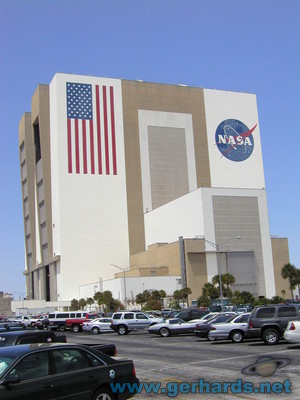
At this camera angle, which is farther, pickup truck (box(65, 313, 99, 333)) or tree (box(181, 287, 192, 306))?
tree (box(181, 287, 192, 306))

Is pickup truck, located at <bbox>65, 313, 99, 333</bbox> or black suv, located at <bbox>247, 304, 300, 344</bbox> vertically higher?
black suv, located at <bbox>247, 304, 300, 344</bbox>

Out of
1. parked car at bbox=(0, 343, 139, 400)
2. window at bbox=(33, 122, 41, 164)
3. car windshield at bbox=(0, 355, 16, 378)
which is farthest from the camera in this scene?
window at bbox=(33, 122, 41, 164)

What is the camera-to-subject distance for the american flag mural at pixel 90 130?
4085 inches

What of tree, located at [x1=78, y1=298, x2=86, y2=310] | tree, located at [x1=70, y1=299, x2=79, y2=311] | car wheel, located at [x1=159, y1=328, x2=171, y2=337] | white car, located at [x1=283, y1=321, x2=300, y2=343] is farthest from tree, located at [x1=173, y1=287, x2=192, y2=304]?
white car, located at [x1=283, y1=321, x2=300, y2=343]

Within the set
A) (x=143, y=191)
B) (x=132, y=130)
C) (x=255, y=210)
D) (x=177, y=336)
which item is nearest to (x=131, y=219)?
(x=143, y=191)

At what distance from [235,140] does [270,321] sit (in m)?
95.4

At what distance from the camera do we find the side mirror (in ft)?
26.5

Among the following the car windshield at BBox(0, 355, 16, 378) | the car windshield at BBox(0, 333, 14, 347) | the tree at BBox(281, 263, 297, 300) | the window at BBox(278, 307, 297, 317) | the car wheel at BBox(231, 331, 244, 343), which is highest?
the tree at BBox(281, 263, 297, 300)

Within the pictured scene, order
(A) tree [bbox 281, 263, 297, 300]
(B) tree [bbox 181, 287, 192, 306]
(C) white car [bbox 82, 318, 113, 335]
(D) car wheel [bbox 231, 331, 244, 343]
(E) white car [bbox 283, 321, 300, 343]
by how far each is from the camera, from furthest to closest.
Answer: (A) tree [bbox 281, 263, 297, 300] < (B) tree [bbox 181, 287, 192, 306] < (C) white car [bbox 82, 318, 113, 335] < (D) car wheel [bbox 231, 331, 244, 343] < (E) white car [bbox 283, 321, 300, 343]

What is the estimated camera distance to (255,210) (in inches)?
3834

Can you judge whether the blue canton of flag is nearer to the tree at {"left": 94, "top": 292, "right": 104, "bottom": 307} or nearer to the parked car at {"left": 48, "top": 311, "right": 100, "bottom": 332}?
the tree at {"left": 94, "top": 292, "right": 104, "bottom": 307}

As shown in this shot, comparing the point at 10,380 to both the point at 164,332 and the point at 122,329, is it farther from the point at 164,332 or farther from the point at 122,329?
the point at 122,329

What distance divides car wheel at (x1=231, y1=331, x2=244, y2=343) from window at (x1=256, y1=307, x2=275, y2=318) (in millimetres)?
2318

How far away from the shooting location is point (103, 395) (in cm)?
941
